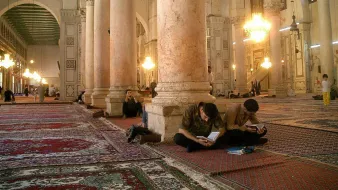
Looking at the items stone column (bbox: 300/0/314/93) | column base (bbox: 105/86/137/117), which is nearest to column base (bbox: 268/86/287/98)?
stone column (bbox: 300/0/314/93)

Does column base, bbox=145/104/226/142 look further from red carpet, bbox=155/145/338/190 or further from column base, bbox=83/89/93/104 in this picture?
column base, bbox=83/89/93/104

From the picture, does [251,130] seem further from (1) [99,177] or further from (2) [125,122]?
(2) [125,122]

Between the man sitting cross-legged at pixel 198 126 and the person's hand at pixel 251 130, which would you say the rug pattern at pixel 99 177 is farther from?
the person's hand at pixel 251 130

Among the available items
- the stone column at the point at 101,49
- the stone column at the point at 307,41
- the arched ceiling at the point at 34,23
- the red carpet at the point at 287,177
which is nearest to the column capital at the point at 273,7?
the stone column at the point at 307,41

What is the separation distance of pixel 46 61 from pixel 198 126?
135 ft

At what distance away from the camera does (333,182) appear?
2.41 m

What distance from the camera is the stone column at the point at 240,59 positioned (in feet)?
57.5

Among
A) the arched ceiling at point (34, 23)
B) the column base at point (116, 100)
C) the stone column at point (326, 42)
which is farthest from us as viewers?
the arched ceiling at point (34, 23)

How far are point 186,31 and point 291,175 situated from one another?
2567 mm

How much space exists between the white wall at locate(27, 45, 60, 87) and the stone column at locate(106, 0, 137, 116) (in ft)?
114

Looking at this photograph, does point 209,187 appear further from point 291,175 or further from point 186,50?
point 186,50

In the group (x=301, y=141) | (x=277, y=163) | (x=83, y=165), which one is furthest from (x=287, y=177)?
(x=83, y=165)

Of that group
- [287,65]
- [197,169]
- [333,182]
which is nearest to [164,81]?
[197,169]

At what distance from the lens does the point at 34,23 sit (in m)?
29.3
